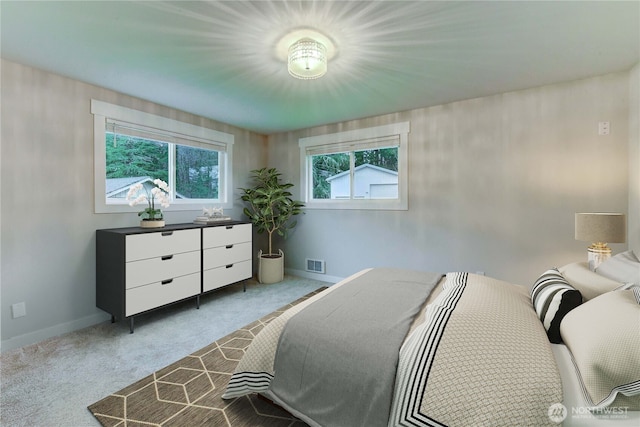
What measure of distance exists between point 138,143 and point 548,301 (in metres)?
3.83

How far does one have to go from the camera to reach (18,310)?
2232 mm

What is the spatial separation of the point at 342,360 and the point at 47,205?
2.83 meters

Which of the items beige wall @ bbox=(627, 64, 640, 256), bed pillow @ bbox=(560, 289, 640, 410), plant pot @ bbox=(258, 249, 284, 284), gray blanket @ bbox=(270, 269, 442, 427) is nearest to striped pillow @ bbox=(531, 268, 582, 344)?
Answer: bed pillow @ bbox=(560, 289, 640, 410)

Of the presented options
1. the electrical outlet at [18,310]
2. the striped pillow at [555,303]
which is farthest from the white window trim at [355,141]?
the electrical outlet at [18,310]

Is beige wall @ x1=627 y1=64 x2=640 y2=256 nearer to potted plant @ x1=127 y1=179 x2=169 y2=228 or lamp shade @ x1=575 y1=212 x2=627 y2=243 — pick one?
lamp shade @ x1=575 y1=212 x2=627 y2=243

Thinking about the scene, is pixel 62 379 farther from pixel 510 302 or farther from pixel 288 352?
pixel 510 302

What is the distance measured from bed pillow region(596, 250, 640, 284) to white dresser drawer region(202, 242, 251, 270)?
130 inches

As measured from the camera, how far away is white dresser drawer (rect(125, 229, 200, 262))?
8.04ft

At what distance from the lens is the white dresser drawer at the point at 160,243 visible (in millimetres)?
2449

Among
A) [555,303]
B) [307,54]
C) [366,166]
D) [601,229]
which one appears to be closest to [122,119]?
[307,54]

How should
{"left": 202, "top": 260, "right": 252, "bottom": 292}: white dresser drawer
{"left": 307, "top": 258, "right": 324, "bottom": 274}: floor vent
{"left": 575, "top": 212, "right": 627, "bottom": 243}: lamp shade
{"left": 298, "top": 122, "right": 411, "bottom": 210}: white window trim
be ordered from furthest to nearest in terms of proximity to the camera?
{"left": 307, "top": 258, "right": 324, "bottom": 274}: floor vent → {"left": 298, "top": 122, "right": 411, "bottom": 210}: white window trim → {"left": 202, "top": 260, "right": 252, "bottom": 292}: white dresser drawer → {"left": 575, "top": 212, "right": 627, "bottom": 243}: lamp shade

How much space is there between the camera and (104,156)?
2.72 m

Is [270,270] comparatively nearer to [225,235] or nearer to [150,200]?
[225,235]

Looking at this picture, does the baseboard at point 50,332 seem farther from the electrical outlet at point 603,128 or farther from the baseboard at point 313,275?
the electrical outlet at point 603,128
